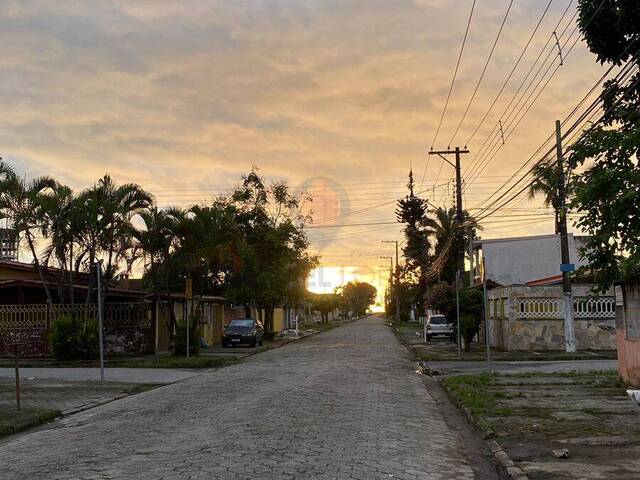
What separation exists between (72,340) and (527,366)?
17222 mm

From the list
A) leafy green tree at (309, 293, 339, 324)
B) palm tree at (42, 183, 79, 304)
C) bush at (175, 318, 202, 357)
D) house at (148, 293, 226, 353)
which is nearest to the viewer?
palm tree at (42, 183, 79, 304)

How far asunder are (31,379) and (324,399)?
1064 cm

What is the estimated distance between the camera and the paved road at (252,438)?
7.84 meters

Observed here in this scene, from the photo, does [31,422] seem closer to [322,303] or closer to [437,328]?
[437,328]

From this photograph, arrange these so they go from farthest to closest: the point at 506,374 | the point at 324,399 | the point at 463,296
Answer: the point at 463,296
the point at 506,374
the point at 324,399

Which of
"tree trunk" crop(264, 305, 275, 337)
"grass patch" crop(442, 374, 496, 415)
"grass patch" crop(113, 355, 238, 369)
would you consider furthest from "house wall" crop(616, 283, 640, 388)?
"tree trunk" crop(264, 305, 275, 337)

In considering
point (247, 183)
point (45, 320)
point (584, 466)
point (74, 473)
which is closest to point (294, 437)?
point (74, 473)

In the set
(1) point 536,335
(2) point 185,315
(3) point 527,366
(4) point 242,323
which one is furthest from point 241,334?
(3) point 527,366

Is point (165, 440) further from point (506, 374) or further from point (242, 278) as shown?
point (242, 278)

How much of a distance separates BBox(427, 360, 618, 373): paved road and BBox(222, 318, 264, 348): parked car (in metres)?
14.3

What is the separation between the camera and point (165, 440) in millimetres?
9633

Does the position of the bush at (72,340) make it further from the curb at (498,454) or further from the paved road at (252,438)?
the curb at (498,454)

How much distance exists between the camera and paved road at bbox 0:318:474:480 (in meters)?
7.84

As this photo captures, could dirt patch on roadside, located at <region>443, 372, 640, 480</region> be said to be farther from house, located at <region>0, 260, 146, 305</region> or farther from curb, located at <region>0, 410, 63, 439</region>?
house, located at <region>0, 260, 146, 305</region>
